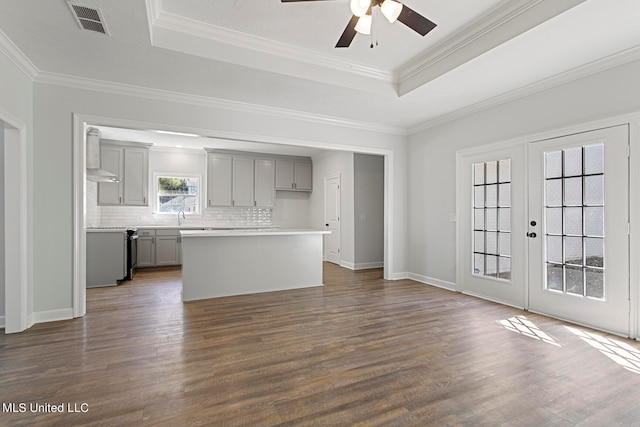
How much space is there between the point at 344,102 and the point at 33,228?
3967 millimetres

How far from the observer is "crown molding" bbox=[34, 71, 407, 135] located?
3.54 metres

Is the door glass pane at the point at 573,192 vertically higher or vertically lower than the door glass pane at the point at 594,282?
higher

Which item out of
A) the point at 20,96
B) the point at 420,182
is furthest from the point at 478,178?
the point at 20,96

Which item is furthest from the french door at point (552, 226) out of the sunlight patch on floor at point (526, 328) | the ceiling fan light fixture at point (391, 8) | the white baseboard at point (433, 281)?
the ceiling fan light fixture at point (391, 8)

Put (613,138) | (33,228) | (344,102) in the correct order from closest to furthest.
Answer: (613,138) < (33,228) < (344,102)

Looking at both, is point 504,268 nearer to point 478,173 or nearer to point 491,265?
point 491,265

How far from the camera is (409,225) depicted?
5793mm

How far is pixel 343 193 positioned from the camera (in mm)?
7312

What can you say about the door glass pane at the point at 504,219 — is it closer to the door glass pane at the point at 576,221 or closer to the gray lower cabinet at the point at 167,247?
the door glass pane at the point at 576,221

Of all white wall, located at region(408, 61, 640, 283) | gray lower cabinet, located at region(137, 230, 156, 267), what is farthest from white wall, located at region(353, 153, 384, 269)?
gray lower cabinet, located at region(137, 230, 156, 267)

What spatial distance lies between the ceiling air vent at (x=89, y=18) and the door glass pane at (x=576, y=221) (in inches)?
185

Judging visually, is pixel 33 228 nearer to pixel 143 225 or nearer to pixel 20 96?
pixel 20 96

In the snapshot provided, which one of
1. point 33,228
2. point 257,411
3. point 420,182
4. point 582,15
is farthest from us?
point 420,182
